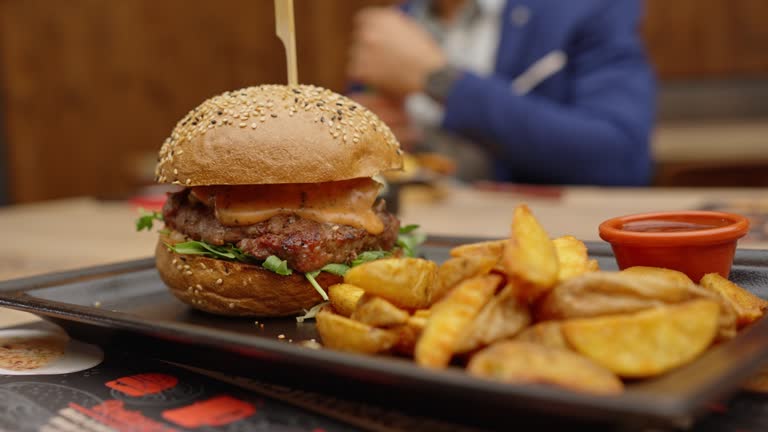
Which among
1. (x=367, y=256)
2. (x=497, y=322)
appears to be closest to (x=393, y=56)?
(x=367, y=256)

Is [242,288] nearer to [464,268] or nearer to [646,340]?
[464,268]

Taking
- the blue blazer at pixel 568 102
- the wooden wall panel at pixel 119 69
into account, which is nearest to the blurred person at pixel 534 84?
the blue blazer at pixel 568 102

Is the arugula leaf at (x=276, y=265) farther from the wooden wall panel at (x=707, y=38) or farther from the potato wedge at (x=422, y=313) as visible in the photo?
the wooden wall panel at (x=707, y=38)

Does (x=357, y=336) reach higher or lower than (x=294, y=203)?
lower

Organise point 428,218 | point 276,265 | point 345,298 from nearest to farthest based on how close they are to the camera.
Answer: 1. point 345,298
2. point 276,265
3. point 428,218

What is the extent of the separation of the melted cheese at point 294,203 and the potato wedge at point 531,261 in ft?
2.58

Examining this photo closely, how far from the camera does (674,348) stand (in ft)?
3.64

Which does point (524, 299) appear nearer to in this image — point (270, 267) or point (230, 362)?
point (230, 362)

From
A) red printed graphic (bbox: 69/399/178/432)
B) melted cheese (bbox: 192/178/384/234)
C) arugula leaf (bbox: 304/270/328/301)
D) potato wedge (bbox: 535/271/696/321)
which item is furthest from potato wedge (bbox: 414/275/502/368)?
melted cheese (bbox: 192/178/384/234)

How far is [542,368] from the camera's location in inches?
41.1

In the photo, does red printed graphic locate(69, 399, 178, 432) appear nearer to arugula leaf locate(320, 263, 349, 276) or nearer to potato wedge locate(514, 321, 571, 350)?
potato wedge locate(514, 321, 571, 350)

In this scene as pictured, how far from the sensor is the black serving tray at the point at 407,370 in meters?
0.94

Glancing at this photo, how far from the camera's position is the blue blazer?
450 centimetres

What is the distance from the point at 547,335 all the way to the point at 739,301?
1.50 ft
